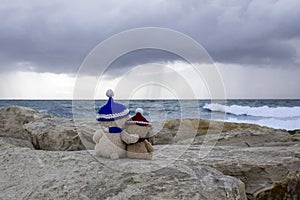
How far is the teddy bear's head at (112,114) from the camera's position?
7.63 feet

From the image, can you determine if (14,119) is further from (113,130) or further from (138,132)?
(138,132)

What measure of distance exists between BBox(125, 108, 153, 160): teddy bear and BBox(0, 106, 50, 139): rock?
2.92 meters

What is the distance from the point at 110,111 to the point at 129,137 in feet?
0.75

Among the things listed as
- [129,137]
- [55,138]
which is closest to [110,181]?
[129,137]

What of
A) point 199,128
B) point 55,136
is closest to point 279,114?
point 199,128

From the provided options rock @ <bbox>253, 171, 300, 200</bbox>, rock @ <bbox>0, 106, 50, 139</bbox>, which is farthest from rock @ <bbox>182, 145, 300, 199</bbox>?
rock @ <bbox>0, 106, 50, 139</bbox>

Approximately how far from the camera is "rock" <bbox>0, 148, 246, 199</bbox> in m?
1.86

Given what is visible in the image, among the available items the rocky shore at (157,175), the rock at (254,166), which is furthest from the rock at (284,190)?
the rock at (254,166)

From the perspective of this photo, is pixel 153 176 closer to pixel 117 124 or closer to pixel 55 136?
pixel 117 124

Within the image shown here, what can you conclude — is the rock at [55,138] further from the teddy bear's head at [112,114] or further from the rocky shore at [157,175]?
the teddy bear's head at [112,114]

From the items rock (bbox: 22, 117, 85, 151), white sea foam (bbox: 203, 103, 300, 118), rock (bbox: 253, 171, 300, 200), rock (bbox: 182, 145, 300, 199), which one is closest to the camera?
rock (bbox: 253, 171, 300, 200)

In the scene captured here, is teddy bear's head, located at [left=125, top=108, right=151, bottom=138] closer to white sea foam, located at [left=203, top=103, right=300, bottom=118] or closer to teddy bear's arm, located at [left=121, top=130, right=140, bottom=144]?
teddy bear's arm, located at [left=121, top=130, right=140, bottom=144]

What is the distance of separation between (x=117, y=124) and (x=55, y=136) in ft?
6.04

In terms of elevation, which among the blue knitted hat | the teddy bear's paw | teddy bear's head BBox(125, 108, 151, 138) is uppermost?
the blue knitted hat
